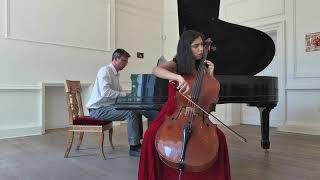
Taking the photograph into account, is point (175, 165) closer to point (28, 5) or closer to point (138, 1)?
point (28, 5)

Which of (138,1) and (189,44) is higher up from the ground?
(138,1)

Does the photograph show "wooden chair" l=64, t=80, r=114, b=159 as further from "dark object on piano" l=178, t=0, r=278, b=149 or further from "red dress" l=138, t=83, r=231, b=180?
"red dress" l=138, t=83, r=231, b=180

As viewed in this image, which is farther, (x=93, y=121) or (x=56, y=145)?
(x=56, y=145)

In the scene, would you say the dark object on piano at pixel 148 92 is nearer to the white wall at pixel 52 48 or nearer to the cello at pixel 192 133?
the cello at pixel 192 133

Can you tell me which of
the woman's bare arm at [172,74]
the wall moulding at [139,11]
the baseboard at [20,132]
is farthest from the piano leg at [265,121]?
the wall moulding at [139,11]

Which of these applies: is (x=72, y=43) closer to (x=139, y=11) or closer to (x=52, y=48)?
(x=52, y=48)

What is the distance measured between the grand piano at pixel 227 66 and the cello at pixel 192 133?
918 mm

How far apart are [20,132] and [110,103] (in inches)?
102

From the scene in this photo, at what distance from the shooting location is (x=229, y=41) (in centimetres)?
335

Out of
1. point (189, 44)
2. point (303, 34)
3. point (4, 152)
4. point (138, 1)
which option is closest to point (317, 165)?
point (189, 44)

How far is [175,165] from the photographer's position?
5.04ft

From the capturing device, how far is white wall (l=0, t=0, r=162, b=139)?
5.32m

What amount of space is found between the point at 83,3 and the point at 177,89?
5.13m

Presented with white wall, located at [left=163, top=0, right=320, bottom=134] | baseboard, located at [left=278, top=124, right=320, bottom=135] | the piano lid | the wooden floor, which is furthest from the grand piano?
white wall, located at [left=163, top=0, right=320, bottom=134]
